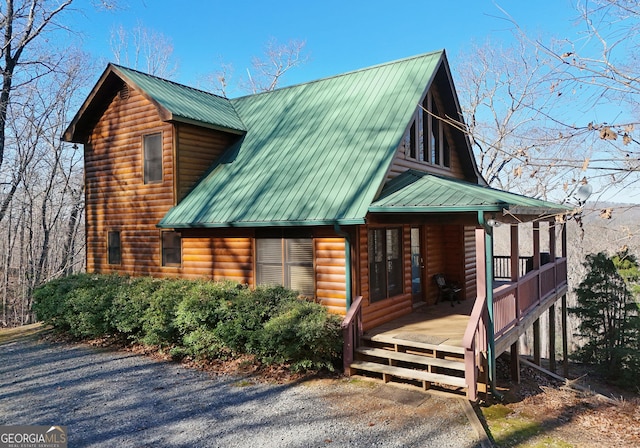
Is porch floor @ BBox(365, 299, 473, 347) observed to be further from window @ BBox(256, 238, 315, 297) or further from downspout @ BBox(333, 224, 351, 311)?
window @ BBox(256, 238, 315, 297)

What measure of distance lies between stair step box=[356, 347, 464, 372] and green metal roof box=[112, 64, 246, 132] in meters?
7.55

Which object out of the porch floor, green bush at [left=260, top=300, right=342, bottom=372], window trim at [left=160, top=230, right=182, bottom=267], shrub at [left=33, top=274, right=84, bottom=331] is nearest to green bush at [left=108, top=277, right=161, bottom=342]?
window trim at [left=160, top=230, right=182, bottom=267]

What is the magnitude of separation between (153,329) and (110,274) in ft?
14.1

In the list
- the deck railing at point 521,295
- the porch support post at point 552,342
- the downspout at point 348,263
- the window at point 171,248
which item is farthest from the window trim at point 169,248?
the porch support post at point 552,342

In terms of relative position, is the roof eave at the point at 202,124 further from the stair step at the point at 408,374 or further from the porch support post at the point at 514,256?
the porch support post at the point at 514,256

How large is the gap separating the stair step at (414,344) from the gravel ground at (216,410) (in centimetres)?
76

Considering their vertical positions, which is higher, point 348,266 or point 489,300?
point 348,266

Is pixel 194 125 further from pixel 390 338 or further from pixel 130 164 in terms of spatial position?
pixel 390 338

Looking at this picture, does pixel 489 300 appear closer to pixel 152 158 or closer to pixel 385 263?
pixel 385 263

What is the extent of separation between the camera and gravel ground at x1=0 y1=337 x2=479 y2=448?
5.40 meters

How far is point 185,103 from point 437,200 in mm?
8229

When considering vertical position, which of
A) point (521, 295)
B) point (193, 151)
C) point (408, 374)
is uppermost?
point (193, 151)

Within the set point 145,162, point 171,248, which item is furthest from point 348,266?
point 145,162

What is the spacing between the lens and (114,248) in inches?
503
